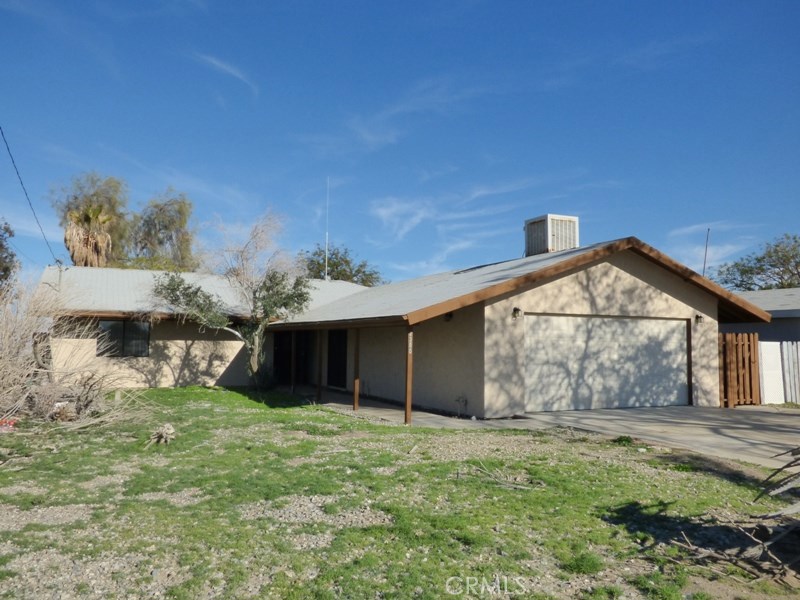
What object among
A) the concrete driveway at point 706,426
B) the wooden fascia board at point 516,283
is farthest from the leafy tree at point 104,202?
the concrete driveway at point 706,426

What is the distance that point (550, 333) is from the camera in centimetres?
1345

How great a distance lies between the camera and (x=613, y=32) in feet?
50.9

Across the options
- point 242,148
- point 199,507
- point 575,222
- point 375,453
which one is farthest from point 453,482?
point 242,148

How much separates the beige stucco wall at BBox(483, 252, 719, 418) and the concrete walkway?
0.70 meters

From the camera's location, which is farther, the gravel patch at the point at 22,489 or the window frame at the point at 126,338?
the window frame at the point at 126,338

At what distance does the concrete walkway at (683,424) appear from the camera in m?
9.12

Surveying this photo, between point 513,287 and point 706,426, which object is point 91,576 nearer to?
point 513,287

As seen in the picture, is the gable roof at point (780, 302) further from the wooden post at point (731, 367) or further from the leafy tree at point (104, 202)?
the leafy tree at point (104, 202)

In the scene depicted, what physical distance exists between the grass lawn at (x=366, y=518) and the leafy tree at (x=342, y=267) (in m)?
34.5

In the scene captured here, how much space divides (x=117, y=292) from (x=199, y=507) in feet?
52.3

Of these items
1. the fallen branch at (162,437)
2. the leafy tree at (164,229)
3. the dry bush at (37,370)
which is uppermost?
the leafy tree at (164,229)

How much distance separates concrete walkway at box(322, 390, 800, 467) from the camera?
29.9ft

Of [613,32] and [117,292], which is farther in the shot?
[117,292]

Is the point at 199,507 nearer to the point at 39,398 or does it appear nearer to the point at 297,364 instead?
the point at 39,398
